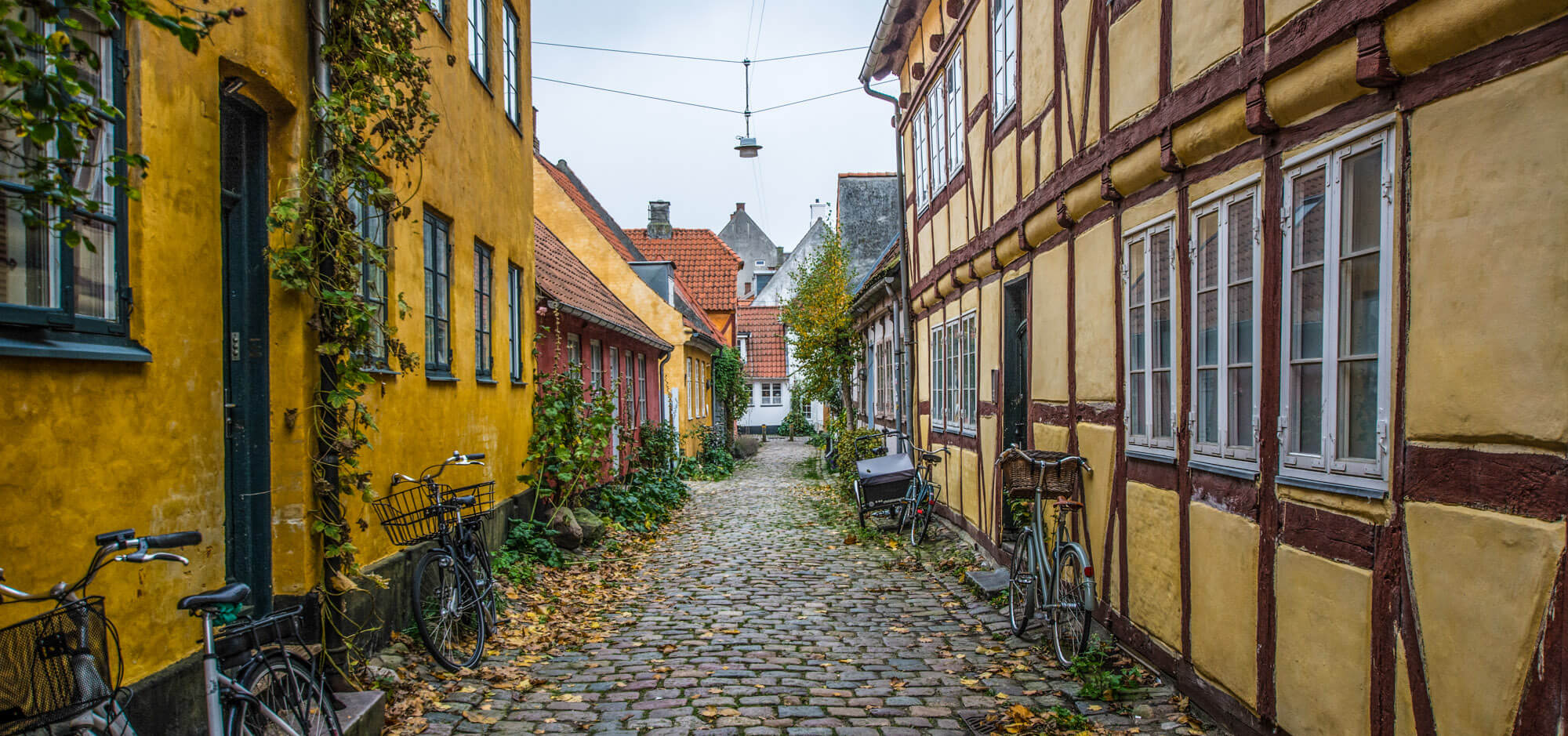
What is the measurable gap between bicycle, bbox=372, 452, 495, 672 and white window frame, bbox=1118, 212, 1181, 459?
391 centimetres

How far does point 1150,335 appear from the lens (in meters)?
5.66

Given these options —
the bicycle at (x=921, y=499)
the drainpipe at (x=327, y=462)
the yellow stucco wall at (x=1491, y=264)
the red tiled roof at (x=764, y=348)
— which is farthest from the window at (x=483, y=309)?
the red tiled roof at (x=764, y=348)

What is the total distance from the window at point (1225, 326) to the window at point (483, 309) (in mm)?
5795

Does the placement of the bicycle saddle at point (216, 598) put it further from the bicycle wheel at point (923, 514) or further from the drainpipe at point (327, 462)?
the bicycle wheel at point (923, 514)

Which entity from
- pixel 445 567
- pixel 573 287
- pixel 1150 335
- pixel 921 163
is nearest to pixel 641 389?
pixel 573 287

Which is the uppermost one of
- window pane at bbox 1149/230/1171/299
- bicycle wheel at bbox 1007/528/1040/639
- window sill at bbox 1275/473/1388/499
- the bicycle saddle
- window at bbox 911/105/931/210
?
window at bbox 911/105/931/210

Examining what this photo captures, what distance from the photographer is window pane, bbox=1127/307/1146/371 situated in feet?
19.1

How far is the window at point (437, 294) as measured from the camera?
283 inches

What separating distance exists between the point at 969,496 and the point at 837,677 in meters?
5.23

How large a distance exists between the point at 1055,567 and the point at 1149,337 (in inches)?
63.8

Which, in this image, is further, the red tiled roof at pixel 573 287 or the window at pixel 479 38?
the red tiled roof at pixel 573 287

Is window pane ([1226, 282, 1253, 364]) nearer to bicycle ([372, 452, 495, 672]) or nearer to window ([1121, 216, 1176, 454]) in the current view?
window ([1121, 216, 1176, 454])

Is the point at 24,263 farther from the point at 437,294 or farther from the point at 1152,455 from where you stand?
the point at 1152,455

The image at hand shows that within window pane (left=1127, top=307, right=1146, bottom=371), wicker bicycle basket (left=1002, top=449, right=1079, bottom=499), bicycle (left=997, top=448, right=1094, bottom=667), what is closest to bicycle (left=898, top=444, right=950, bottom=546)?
bicycle (left=997, top=448, right=1094, bottom=667)
